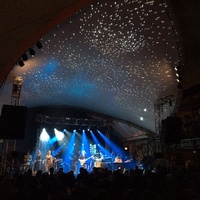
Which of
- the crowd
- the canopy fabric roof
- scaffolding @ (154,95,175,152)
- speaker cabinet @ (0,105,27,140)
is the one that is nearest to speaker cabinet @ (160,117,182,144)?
scaffolding @ (154,95,175,152)

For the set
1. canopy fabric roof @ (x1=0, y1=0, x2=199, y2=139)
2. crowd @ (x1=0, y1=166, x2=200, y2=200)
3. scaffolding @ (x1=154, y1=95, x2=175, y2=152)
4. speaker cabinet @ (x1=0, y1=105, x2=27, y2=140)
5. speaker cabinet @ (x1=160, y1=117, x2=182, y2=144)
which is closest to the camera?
crowd @ (x1=0, y1=166, x2=200, y2=200)

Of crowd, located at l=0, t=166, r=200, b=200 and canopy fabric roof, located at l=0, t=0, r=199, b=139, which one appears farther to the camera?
canopy fabric roof, located at l=0, t=0, r=199, b=139

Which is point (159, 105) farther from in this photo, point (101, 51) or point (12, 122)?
point (12, 122)

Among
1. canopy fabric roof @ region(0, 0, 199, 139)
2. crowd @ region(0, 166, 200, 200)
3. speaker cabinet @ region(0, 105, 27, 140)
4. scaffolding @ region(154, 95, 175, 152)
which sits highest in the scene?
canopy fabric roof @ region(0, 0, 199, 139)

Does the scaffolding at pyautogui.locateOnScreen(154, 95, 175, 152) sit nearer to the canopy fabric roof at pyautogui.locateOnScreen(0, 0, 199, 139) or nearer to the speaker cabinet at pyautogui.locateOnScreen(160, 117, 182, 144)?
the canopy fabric roof at pyautogui.locateOnScreen(0, 0, 199, 139)

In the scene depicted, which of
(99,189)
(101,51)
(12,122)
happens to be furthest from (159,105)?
(99,189)

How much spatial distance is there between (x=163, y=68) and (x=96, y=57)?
8.62 ft

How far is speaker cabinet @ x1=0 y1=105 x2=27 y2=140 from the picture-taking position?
6.59 meters

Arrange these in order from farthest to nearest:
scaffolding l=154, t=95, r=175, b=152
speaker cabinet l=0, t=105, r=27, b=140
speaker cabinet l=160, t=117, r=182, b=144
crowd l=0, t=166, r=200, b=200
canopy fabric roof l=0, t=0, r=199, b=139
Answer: scaffolding l=154, t=95, r=175, b=152 → speaker cabinet l=160, t=117, r=182, b=144 → speaker cabinet l=0, t=105, r=27, b=140 → canopy fabric roof l=0, t=0, r=199, b=139 → crowd l=0, t=166, r=200, b=200

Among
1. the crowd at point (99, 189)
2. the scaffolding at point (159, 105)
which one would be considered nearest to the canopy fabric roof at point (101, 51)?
the scaffolding at point (159, 105)

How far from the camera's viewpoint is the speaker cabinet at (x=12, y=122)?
659 cm

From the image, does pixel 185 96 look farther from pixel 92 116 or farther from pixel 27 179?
pixel 27 179

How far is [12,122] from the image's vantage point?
22.1 ft

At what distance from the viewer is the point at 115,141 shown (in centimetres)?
1970
